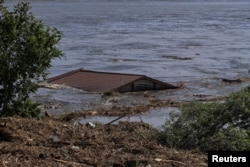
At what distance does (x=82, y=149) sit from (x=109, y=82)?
502 inches

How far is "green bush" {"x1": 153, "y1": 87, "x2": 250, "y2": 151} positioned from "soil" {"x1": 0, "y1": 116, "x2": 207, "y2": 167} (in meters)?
0.33

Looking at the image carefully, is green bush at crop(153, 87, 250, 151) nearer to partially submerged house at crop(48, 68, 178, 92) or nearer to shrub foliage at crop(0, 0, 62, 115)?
shrub foliage at crop(0, 0, 62, 115)

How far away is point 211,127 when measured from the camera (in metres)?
10.2

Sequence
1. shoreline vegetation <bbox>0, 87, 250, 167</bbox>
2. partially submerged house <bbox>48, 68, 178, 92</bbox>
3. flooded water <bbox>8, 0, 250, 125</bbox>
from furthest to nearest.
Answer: flooded water <bbox>8, 0, 250, 125</bbox>, partially submerged house <bbox>48, 68, 178, 92</bbox>, shoreline vegetation <bbox>0, 87, 250, 167</bbox>

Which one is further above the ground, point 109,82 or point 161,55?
point 109,82

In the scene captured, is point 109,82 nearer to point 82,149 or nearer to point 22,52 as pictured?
point 22,52

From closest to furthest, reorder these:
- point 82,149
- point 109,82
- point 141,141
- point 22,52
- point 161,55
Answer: point 82,149 → point 141,141 → point 22,52 → point 109,82 → point 161,55

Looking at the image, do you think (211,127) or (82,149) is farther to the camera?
(211,127)

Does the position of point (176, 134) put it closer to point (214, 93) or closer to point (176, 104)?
point (176, 104)

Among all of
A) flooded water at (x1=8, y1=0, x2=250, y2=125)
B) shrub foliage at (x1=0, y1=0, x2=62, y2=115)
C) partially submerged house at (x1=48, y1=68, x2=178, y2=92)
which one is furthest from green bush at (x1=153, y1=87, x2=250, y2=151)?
partially submerged house at (x1=48, y1=68, x2=178, y2=92)

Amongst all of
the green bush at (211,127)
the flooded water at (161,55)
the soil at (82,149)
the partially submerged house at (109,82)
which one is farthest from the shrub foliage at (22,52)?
the partially submerged house at (109,82)

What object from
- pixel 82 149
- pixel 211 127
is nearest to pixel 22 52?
pixel 82 149

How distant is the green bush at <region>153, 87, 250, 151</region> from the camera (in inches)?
381

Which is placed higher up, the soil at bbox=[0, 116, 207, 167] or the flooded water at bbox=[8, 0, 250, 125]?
the soil at bbox=[0, 116, 207, 167]
